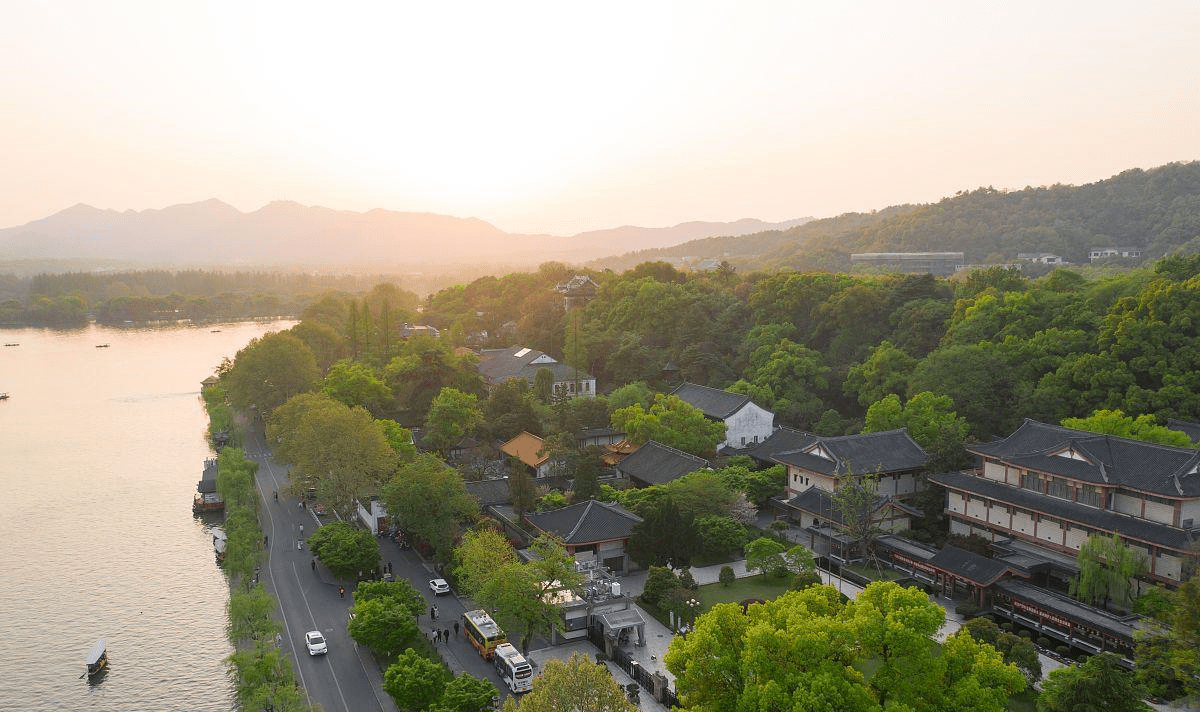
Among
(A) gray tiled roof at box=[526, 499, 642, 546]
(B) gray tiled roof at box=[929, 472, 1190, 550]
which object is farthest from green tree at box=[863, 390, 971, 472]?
(A) gray tiled roof at box=[526, 499, 642, 546]

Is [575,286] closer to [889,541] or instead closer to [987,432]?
[987,432]

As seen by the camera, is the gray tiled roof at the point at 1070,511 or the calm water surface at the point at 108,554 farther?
the calm water surface at the point at 108,554

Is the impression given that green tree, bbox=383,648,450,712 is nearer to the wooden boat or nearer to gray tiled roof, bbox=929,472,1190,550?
the wooden boat

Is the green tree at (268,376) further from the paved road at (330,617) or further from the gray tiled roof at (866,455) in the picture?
the gray tiled roof at (866,455)

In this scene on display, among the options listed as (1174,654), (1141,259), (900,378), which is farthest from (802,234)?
(1174,654)

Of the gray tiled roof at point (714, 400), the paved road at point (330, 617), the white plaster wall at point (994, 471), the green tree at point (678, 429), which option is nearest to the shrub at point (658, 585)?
the paved road at point (330, 617)
